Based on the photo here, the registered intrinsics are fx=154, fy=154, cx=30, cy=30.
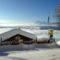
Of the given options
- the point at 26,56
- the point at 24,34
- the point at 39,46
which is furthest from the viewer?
the point at 24,34

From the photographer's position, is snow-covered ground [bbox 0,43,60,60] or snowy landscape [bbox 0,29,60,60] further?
snowy landscape [bbox 0,29,60,60]

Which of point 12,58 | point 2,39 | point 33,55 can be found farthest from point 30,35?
point 12,58

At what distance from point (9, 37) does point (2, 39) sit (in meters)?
0.27

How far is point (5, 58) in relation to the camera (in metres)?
3.51

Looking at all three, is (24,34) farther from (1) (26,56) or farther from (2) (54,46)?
(1) (26,56)

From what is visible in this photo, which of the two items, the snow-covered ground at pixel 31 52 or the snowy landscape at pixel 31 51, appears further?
the snowy landscape at pixel 31 51

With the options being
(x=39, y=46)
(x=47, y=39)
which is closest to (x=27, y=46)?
(x=39, y=46)

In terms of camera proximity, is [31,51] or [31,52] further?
[31,51]

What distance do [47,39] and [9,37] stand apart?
137 centimetres

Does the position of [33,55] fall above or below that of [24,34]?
below

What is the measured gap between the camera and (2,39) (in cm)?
489

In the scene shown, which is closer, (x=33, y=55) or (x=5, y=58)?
(x=5, y=58)

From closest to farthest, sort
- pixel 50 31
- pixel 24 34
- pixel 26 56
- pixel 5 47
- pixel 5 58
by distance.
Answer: pixel 5 58
pixel 26 56
pixel 5 47
pixel 24 34
pixel 50 31

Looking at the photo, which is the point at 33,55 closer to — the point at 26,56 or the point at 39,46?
the point at 26,56
